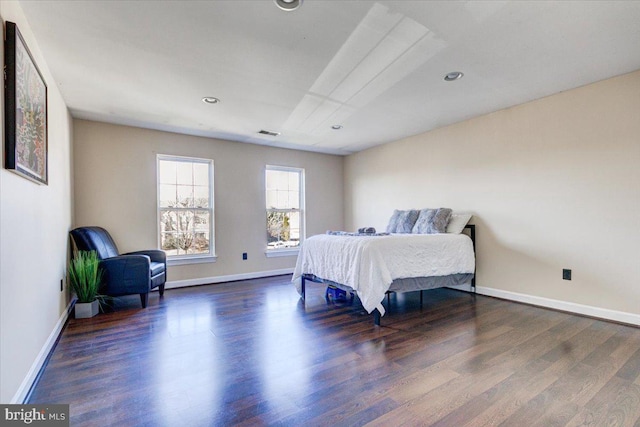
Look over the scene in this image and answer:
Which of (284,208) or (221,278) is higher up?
(284,208)

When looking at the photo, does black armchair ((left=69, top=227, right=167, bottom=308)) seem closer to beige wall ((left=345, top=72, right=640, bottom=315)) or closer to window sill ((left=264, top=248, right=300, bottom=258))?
window sill ((left=264, top=248, right=300, bottom=258))

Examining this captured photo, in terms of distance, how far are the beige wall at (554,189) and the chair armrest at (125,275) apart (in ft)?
12.8

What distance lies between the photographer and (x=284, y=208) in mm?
5609

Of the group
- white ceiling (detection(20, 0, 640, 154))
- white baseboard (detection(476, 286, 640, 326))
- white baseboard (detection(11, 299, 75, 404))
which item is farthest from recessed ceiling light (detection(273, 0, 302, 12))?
white baseboard (detection(476, 286, 640, 326))

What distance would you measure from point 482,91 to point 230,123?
304 cm

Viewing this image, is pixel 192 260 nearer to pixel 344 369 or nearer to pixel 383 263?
pixel 383 263

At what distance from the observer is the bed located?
2871 mm

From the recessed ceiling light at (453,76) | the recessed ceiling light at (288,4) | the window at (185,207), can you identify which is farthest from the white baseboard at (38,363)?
the recessed ceiling light at (453,76)

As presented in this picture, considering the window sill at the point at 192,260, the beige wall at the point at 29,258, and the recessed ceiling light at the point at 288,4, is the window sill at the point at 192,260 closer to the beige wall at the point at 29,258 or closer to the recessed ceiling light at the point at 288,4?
the beige wall at the point at 29,258

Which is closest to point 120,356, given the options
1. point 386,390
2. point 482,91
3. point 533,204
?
point 386,390

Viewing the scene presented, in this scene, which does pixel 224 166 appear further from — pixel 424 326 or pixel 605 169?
pixel 605 169

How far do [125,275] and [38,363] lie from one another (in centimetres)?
148

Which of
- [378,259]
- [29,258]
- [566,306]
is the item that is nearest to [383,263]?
[378,259]

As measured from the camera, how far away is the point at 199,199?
4.78m
